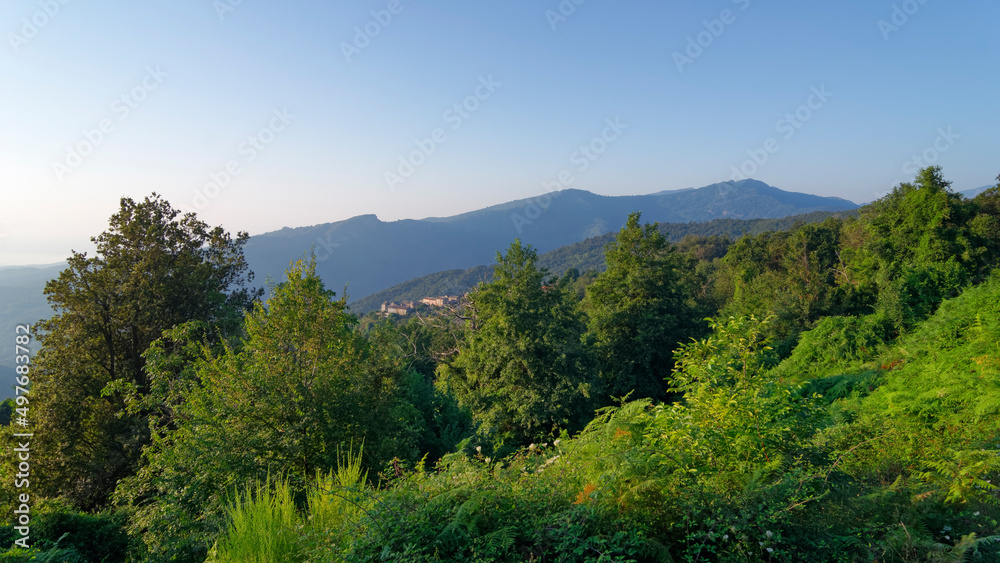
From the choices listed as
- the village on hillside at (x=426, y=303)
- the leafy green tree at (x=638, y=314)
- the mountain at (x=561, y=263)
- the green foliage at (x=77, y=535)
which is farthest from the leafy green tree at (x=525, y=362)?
the mountain at (x=561, y=263)

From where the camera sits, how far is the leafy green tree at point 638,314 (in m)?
21.6

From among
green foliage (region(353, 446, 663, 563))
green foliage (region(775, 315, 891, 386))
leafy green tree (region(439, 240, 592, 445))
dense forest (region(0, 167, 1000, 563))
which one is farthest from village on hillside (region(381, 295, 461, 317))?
green foliage (region(353, 446, 663, 563))

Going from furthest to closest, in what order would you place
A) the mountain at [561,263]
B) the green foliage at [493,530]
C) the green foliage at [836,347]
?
the mountain at [561,263] → the green foliage at [836,347] → the green foliage at [493,530]

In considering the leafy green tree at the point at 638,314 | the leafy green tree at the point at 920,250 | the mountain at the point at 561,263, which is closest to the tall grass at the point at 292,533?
the leafy green tree at the point at 638,314

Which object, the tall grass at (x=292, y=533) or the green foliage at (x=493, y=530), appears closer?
the green foliage at (x=493, y=530)

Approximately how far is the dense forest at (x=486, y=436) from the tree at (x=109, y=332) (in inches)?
2.8

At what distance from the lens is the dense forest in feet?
10.2

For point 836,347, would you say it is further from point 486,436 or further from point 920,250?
point 486,436

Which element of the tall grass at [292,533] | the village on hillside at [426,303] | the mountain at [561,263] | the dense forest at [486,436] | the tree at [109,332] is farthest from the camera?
the mountain at [561,263]

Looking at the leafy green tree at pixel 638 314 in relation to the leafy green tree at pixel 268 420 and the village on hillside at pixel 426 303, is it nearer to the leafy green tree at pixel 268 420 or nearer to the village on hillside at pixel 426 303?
the leafy green tree at pixel 268 420

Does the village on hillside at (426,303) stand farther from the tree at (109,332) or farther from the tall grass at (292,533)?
the tall grass at (292,533)

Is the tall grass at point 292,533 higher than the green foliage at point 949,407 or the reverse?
higher

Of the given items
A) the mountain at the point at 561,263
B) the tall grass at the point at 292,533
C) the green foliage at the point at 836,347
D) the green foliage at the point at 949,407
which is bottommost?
the green foliage at the point at 836,347

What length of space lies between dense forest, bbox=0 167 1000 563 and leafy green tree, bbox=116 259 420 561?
0.04 meters
